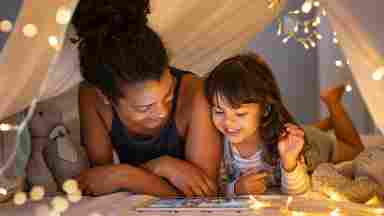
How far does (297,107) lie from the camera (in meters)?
3.52

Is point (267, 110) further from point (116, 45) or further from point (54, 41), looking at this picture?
point (54, 41)

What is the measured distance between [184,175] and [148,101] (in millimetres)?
240

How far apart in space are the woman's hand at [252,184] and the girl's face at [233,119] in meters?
0.11

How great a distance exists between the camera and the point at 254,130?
1.91 m

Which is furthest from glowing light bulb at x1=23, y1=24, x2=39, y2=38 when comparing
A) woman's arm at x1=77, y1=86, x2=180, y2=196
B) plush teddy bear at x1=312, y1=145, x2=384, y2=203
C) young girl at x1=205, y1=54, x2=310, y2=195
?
plush teddy bear at x1=312, y1=145, x2=384, y2=203

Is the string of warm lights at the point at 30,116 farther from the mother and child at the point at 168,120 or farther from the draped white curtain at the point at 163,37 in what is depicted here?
the mother and child at the point at 168,120

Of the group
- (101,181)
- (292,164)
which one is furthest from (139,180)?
(292,164)

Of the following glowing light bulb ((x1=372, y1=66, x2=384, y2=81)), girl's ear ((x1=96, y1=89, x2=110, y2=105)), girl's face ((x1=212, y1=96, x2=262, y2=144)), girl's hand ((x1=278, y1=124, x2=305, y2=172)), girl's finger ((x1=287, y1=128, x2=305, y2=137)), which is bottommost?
girl's hand ((x1=278, y1=124, x2=305, y2=172))

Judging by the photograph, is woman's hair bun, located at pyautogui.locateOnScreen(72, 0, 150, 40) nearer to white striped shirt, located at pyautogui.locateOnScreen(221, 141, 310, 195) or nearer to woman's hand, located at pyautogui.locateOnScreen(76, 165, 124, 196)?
woman's hand, located at pyautogui.locateOnScreen(76, 165, 124, 196)

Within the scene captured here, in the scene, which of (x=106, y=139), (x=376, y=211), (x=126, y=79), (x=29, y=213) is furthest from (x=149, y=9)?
→ (x=376, y=211)

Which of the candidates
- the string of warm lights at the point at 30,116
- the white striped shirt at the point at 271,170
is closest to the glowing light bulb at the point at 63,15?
the string of warm lights at the point at 30,116

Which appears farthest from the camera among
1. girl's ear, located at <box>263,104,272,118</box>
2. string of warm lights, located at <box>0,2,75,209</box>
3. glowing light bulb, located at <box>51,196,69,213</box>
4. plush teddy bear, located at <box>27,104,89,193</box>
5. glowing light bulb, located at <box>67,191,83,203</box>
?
girl's ear, located at <box>263,104,272,118</box>

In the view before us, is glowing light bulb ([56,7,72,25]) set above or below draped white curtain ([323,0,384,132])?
above

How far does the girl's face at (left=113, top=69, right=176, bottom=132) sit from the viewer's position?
5.39 feet
